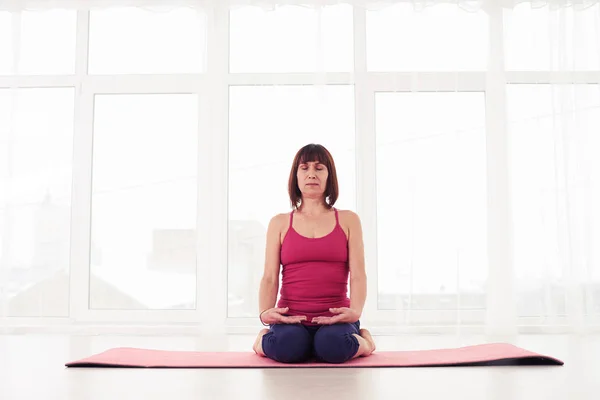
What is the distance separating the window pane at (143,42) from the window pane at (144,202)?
0.18 m

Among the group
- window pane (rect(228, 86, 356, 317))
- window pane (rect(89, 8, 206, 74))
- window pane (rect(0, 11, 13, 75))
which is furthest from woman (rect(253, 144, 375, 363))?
window pane (rect(0, 11, 13, 75))

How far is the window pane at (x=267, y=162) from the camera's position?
3520 millimetres

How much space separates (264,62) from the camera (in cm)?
360

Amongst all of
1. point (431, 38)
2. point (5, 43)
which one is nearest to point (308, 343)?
point (431, 38)

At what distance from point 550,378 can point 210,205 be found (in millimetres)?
2160

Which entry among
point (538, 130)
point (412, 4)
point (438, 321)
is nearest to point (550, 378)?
point (438, 321)

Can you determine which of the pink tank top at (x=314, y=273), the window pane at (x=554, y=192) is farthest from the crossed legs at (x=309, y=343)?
the window pane at (x=554, y=192)

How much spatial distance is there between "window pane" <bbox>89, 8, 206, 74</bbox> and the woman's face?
61.8 inches

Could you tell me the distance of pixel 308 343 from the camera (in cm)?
225

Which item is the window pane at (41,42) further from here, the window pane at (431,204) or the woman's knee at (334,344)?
the woman's knee at (334,344)

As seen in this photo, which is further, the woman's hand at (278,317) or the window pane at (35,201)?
the window pane at (35,201)

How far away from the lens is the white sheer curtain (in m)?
3.49

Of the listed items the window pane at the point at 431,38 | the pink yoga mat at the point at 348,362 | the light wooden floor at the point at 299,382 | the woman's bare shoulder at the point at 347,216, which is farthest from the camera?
the window pane at the point at 431,38

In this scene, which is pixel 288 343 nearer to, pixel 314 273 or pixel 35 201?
pixel 314 273
